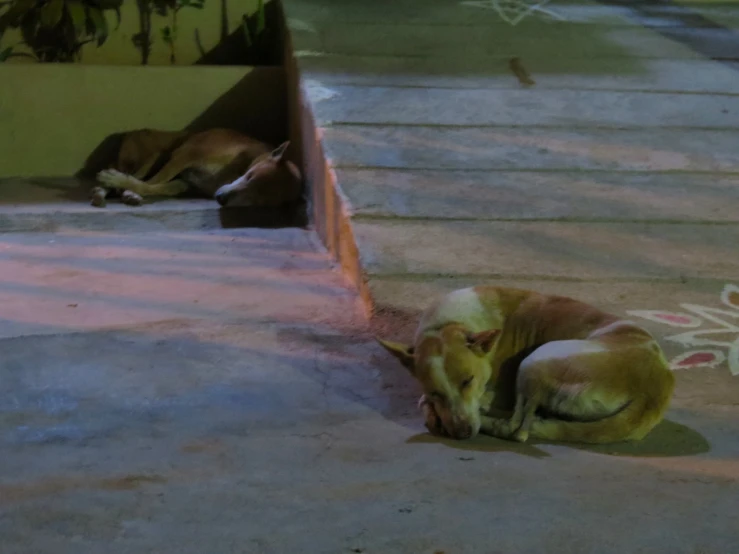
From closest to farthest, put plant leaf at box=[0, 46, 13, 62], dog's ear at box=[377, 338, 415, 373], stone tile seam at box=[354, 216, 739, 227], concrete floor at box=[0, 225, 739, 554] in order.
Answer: concrete floor at box=[0, 225, 739, 554]
dog's ear at box=[377, 338, 415, 373]
stone tile seam at box=[354, 216, 739, 227]
plant leaf at box=[0, 46, 13, 62]

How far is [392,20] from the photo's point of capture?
5074 millimetres

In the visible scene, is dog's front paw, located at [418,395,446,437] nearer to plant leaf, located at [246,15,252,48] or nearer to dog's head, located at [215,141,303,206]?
dog's head, located at [215,141,303,206]

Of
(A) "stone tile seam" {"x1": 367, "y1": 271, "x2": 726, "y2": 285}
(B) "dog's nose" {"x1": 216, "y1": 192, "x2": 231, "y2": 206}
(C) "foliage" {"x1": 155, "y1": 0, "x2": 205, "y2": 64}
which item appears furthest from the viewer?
(C) "foliage" {"x1": 155, "y1": 0, "x2": 205, "y2": 64}

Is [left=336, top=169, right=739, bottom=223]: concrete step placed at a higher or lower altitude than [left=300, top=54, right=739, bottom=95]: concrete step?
lower

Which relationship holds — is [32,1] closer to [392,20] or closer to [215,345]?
[392,20]

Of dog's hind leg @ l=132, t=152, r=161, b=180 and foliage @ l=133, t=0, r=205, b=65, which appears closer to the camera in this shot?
dog's hind leg @ l=132, t=152, r=161, b=180

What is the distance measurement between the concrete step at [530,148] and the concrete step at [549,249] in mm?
500

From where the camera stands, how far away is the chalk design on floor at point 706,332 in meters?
2.46

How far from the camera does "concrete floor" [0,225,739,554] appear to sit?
1562 millimetres

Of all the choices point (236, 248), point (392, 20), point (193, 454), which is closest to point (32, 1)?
point (392, 20)

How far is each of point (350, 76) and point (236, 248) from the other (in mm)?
1186

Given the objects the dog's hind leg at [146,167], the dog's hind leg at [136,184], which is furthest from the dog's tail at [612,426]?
the dog's hind leg at [146,167]

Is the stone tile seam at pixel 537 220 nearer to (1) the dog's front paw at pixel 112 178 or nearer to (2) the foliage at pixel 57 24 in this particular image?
(1) the dog's front paw at pixel 112 178

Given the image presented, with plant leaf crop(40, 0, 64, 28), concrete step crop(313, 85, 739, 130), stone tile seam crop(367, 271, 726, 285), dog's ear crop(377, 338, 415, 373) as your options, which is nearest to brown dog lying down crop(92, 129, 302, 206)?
concrete step crop(313, 85, 739, 130)
